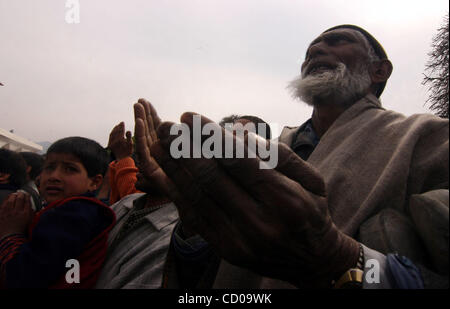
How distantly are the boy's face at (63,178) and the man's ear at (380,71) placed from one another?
7.28 ft

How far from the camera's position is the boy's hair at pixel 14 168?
9.75 feet

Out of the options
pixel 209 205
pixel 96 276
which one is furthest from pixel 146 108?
pixel 209 205

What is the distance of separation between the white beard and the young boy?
1.51 metres

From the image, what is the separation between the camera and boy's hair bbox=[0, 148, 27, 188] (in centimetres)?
297

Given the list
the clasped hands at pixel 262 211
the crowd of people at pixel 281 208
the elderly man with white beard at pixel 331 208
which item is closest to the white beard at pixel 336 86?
the crowd of people at pixel 281 208

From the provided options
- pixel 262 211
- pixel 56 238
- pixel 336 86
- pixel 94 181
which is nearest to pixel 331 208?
pixel 262 211

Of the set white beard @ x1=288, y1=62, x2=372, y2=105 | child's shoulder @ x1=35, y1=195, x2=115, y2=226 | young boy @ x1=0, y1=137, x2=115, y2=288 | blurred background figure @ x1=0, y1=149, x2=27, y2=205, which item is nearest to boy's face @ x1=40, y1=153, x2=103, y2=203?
young boy @ x1=0, y1=137, x2=115, y2=288

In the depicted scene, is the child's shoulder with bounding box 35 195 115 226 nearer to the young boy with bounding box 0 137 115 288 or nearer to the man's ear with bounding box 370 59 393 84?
the young boy with bounding box 0 137 115 288

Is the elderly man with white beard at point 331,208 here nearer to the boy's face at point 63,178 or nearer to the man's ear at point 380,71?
the man's ear at point 380,71

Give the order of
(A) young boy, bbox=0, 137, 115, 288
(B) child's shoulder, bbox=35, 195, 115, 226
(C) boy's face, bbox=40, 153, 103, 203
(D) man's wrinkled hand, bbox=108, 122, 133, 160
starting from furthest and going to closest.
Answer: (D) man's wrinkled hand, bbox=108, 122, 133, 160 < (C) boy's face, bbox=40, 153, 103, 203 < (B) child's shoulder, bbox=35, 195, 115, 226 < (A) young boy, bbox=0, 137, 115, 288

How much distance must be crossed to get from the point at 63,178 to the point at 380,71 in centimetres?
239

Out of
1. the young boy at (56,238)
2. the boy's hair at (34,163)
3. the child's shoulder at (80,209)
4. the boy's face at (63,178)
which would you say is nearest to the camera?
the young boy at (56,238)

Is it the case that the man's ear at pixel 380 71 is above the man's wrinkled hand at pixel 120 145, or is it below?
above
